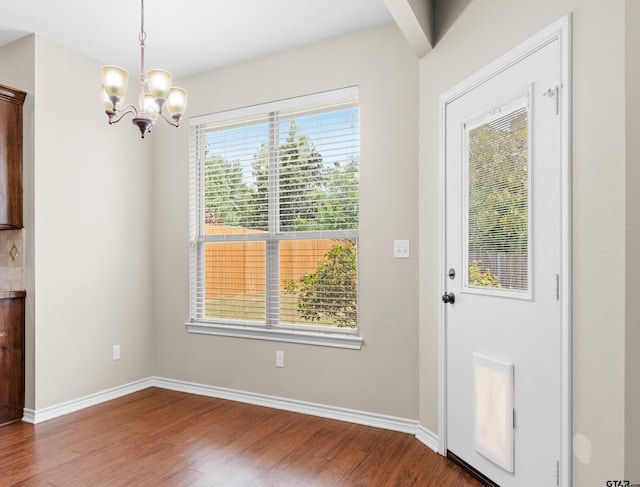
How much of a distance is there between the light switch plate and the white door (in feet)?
1.42

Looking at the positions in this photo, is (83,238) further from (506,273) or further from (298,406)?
(506,273)

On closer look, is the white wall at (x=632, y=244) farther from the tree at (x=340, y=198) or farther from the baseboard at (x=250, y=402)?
the tree at (x=340, y=198)

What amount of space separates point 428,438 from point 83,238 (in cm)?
290

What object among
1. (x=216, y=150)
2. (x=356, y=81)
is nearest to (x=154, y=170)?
(x=216, y=150)

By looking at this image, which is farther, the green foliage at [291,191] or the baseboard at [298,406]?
the green foliage at [291,191]

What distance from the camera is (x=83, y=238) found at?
11.2 feet

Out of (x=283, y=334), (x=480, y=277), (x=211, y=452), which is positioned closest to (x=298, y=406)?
(x=283, y=334)

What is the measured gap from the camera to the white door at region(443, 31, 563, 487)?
1.78 metres

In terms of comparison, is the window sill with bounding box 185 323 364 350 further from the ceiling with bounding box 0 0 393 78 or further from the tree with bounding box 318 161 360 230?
the ceiling with bounding box 0 0 393 78

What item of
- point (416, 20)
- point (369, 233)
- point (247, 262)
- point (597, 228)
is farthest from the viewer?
point (247, 262)

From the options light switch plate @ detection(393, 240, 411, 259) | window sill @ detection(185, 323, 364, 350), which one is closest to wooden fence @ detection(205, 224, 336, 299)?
window sill @ detection(185, 323, 364, 350)

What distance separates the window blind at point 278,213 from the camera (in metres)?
3.18

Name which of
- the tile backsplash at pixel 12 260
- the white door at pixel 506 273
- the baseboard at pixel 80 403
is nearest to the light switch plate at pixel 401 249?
the white door at pixel 506 273

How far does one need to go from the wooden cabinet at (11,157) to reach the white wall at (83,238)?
10cm
